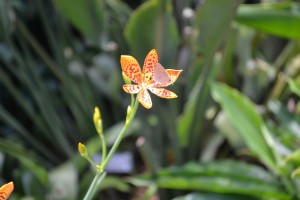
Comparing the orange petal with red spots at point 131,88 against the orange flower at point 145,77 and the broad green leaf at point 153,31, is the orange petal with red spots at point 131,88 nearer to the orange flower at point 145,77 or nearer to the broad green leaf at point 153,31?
the orange flower at point 145,77

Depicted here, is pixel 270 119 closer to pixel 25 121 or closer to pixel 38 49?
pixel 38 49

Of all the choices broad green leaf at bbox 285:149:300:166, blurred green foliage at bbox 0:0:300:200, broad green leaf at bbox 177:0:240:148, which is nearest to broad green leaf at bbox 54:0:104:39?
blurred green foliage at bbox 0:0:300:200

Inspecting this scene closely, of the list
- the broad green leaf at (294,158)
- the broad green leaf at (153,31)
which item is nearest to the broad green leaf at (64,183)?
the broad green leaf at (153,31)

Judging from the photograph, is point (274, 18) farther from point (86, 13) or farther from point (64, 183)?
point (64, 183)

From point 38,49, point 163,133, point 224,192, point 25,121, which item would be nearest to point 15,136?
point 25,121

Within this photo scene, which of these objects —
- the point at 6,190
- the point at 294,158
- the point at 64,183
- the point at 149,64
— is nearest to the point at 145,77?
the point at 149,64
